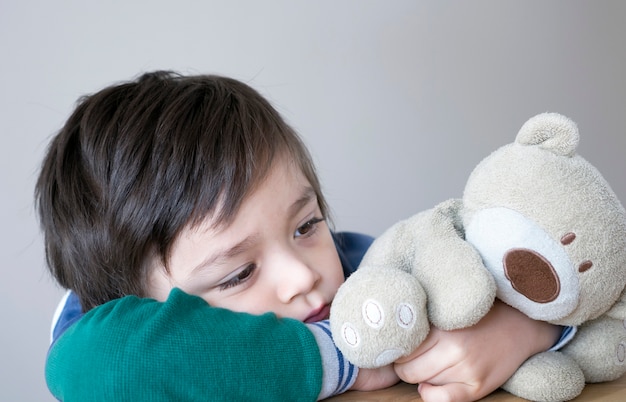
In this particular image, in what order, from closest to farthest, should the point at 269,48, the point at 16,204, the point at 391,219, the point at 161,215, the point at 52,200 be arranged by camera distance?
the point at 161,215
the point at 52,200
the point at 16,204
the point at 269,48
the point at 391,219

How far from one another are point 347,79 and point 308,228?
92cm

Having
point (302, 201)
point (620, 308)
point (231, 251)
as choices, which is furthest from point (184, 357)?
point (620, 308)

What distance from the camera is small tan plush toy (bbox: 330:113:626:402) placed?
1.62 feet

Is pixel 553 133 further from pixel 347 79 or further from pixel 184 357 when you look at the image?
pixel 347 79

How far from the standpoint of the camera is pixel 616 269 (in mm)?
513

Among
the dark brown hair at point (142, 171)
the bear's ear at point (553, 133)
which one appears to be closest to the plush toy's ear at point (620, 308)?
the bear's ear at point (553, 133)

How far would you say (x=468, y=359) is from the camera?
0.54m

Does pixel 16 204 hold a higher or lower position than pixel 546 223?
lower

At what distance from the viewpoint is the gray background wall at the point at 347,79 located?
1.24 m

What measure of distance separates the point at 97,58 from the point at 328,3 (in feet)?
1.89

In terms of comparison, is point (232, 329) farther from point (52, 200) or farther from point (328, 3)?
point (328, 3)

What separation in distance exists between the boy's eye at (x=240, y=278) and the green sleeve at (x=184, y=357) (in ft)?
0.34

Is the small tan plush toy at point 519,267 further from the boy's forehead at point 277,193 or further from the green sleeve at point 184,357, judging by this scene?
the boy's forehead at point 277,193

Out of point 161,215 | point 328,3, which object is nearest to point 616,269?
point 161,215
